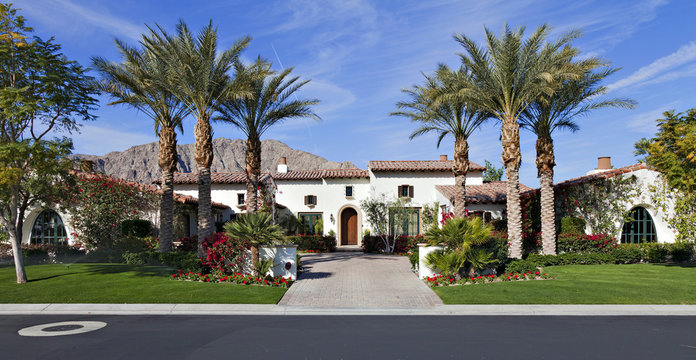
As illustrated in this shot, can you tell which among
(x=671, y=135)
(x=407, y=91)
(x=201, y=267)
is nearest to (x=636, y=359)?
(x=201, y=267)

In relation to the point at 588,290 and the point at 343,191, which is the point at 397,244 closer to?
the point at 343,191

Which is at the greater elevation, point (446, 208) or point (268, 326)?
point (446, 208)

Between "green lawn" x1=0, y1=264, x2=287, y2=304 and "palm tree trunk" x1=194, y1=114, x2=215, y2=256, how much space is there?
7.14 ft

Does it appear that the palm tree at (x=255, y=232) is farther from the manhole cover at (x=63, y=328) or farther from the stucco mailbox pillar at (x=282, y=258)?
the manhole cover at (x=63, y=328)

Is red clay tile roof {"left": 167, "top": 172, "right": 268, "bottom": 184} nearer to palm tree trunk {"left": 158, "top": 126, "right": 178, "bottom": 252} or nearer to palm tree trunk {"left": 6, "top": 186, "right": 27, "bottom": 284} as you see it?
palm tree trunk {"left": 158, "top": 126, "right": 178, "bottom": 252}

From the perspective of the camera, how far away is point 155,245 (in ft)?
64.6

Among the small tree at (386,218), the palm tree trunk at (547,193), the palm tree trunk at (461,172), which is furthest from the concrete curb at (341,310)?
the small tree at (386,218)

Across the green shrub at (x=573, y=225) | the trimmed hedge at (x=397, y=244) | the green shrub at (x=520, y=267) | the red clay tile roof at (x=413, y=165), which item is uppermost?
the red clay tile roof at (x=413, y=165)

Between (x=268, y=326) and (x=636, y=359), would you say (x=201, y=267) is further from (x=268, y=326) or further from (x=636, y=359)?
(x=636, y=359)

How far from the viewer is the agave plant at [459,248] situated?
548 inches

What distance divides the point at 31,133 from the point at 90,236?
8.35 metres

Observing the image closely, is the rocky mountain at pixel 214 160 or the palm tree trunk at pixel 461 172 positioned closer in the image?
the palm tree trunk at pixel 461 172

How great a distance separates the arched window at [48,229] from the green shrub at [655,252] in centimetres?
2865

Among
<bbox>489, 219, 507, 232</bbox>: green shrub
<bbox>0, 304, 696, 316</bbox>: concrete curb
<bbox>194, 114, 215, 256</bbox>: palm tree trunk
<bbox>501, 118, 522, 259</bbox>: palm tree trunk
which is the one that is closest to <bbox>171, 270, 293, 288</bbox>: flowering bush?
<bbox>194, 114, 215, 256</bbox>: palm tree trunk
